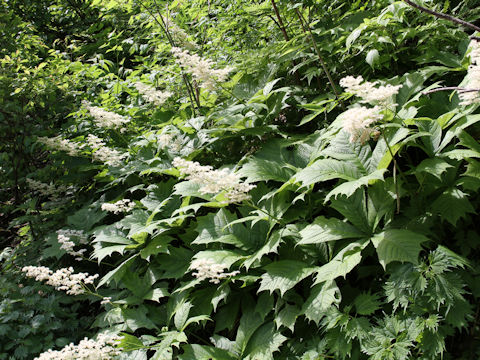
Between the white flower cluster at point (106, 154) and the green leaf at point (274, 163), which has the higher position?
the white flower cluster at point (106, 154)

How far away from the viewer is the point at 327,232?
2.35 m

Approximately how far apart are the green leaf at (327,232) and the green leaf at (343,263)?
7 centimetres

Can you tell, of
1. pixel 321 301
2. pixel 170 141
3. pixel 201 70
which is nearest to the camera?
pixel 321 301

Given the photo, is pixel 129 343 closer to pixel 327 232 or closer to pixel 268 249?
pixel 268 249

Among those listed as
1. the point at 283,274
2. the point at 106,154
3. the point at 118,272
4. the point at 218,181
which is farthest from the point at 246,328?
the point at 106,154

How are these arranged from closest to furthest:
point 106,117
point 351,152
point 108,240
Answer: point 351,152, point 108,240, point 106,117

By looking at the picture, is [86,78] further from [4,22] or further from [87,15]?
[87,15]

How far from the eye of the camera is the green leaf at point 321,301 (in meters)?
2.21

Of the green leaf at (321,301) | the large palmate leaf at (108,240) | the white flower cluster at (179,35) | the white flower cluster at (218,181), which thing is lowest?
the green leaf at (321,301)

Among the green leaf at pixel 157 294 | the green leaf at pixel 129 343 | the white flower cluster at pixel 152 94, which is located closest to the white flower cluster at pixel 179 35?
the white flower cluster at pixel 152 94

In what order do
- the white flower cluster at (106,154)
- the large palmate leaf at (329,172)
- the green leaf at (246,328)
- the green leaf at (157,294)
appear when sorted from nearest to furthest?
1. the large palmate leaf at (329,172)
2. the green leaf at (246,328)
3. the green leaf at (157,294)
4. the white flower cluster at (106,154)

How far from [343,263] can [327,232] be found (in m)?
0.22

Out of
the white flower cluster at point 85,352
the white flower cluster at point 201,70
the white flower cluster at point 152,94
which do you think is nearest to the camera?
the white flower cluster at point 85,352

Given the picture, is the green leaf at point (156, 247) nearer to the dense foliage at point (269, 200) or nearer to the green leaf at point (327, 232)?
the dense foliage at point (269, 200)
